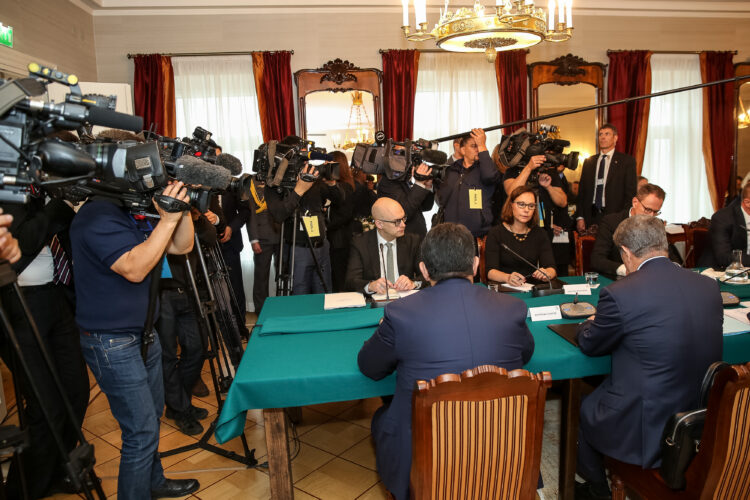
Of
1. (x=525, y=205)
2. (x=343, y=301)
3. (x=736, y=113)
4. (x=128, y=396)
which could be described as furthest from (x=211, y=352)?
(x=736, y=113)

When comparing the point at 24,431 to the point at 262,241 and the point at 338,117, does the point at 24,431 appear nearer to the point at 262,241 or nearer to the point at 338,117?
the point at 262,241

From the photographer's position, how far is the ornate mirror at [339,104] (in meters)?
5.73

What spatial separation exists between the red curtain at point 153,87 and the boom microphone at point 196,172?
405cm

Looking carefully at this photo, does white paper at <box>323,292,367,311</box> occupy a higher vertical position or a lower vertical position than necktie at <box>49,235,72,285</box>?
lower

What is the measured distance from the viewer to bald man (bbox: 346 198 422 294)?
2.95 meters

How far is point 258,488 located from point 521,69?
543 cm

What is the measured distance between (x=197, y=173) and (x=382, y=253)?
143cm

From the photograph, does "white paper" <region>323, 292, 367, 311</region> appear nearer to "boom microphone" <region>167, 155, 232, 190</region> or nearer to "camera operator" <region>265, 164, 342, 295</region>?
"camera operator" <region>265, 164, 342, 295</region>

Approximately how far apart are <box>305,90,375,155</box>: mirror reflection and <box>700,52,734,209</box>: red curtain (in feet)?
14.1

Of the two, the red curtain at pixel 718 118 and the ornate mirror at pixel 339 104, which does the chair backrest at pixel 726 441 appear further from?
the red curtain at pixel 718 118

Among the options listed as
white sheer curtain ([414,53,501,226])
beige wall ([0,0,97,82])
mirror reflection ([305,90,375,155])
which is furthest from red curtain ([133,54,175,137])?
white sheer curtain ([414,53,501,226])

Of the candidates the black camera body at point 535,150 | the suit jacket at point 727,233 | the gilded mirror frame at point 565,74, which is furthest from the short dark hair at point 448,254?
the gilded mirror frame at point 565,74

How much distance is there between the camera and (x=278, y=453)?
1886 mm

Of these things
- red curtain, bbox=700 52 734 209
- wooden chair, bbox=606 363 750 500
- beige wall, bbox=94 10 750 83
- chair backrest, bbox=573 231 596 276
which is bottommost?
wooden chair, bbox=606 363 750 500
